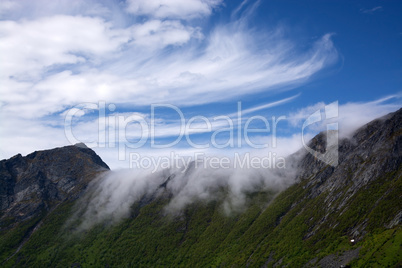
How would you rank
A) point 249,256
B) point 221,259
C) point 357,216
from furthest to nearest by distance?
1. point 221,259
2. point 249,256
3. point 357,216

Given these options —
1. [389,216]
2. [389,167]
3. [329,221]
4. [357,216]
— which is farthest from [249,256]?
[389,167]

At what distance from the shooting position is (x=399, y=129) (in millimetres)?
194875

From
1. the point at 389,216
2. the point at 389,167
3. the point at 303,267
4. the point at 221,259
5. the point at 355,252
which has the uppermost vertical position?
the point at 389,167

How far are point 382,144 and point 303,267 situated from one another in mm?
104009

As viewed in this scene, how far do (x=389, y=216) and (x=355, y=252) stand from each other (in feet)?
84.7

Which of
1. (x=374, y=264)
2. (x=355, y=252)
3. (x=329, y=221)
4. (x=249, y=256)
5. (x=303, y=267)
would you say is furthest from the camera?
(x=249, y=256)

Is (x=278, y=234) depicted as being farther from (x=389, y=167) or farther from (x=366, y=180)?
(x=389, y=167)

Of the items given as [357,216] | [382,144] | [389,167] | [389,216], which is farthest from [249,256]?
[382,144]

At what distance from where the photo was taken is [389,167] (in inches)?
6919

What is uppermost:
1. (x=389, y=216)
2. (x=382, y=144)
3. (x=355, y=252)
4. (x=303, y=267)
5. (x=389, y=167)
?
(x=382, y=144)

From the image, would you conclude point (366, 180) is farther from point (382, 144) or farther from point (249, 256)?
point (249, 256)

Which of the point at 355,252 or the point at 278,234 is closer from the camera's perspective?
the point at 355,252

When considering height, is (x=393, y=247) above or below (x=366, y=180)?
below

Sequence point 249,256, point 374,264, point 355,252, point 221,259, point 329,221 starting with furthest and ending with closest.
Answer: point 221,259 < point 249,256 < point 329,221 < point 355,252 < point 374,264
